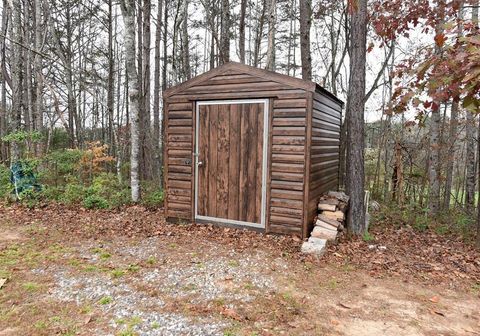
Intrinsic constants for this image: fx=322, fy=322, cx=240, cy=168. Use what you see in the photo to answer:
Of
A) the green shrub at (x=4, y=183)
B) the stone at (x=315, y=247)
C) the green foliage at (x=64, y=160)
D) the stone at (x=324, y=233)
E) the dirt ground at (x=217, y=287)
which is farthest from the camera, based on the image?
the green foliage at (x=64, y=160)

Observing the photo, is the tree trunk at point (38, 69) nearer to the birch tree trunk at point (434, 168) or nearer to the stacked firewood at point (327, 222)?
the stacked firewood at point (327, 222)

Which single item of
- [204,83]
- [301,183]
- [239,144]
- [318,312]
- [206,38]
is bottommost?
[318,312]

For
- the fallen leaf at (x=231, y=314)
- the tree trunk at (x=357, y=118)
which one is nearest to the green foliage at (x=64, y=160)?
the tree trunk at (x=357, y=118)

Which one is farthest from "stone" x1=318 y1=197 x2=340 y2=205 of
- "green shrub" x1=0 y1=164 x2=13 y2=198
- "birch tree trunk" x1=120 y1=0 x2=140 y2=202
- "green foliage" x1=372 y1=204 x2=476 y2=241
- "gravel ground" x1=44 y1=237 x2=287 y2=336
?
"green shrub" x1=0 y1=164 x2=13 y2=198

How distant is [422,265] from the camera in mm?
4238

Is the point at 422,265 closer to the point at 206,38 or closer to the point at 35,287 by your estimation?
the point at 35,287

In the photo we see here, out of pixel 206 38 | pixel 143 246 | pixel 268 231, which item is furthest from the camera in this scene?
pixel 206 38

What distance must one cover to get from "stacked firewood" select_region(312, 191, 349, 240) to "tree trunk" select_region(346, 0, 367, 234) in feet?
0.55

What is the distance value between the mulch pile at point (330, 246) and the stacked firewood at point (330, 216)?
22 cm

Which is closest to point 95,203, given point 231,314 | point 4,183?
point 4,183

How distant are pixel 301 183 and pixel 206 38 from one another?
14.2 metres

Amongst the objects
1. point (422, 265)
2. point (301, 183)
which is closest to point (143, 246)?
point (301, 183)

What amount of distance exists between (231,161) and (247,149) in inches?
14.2

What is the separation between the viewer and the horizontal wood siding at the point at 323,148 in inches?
205
